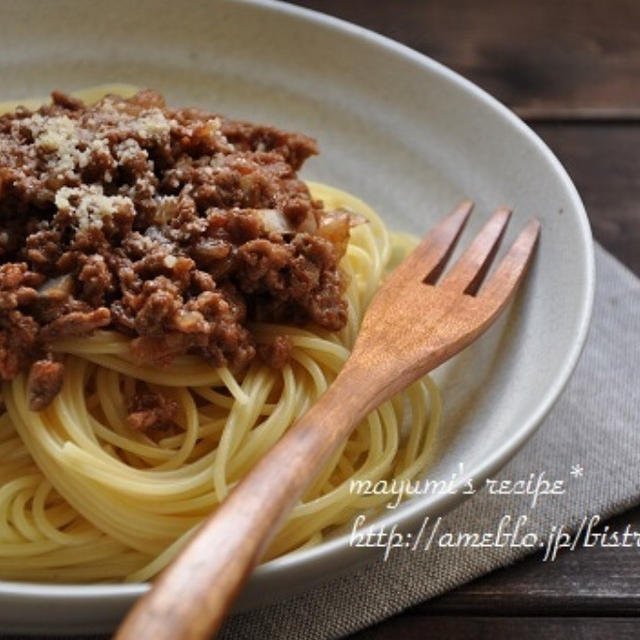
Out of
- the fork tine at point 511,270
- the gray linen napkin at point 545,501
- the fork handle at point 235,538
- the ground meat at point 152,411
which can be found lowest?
the gray linen napkin at point 545,501

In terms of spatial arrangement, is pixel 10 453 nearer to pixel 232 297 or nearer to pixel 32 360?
pixel 32 360

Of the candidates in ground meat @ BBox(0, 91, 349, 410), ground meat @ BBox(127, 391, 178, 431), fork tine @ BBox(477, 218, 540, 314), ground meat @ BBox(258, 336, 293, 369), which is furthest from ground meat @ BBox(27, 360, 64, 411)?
fork tine @ BBox(477, 218, 540, 314)

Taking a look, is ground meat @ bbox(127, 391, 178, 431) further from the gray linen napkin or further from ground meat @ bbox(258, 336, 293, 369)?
the gray linen napkin

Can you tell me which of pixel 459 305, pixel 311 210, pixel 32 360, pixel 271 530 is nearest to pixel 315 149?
pixel 311 210

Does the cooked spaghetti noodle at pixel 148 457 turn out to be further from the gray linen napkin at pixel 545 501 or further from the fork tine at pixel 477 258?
the fork tine at pixel 477 258

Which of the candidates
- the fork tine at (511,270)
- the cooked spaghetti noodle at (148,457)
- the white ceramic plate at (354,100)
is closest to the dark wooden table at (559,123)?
the cooked spaghetti noodle at (148,457)
